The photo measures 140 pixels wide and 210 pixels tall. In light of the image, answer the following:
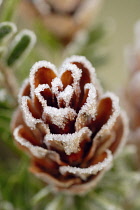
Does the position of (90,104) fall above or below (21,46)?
below

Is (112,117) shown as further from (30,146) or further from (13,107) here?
(13,107)

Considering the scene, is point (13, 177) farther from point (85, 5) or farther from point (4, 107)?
point (85, 5)

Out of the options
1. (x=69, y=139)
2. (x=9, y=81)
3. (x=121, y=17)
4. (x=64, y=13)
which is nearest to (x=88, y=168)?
(x=69, y=139)

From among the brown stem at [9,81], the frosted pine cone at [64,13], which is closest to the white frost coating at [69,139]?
the brown stem at [9,81]

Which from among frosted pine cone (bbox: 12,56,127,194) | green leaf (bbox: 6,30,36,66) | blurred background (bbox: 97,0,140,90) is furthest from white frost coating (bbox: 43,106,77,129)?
blurred background (bbox: 97,0,140,90)

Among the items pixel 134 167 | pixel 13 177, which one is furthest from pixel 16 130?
pixel 134 167

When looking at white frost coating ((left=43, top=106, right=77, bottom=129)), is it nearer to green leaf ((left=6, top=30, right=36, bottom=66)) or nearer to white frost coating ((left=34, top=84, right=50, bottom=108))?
white frost coating ((left=34, top=84, right=50, bottom=108))

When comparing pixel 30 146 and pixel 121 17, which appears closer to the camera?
pixel 30 146

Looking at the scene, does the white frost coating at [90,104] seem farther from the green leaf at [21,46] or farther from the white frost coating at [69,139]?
the green leaf at [21,46]
